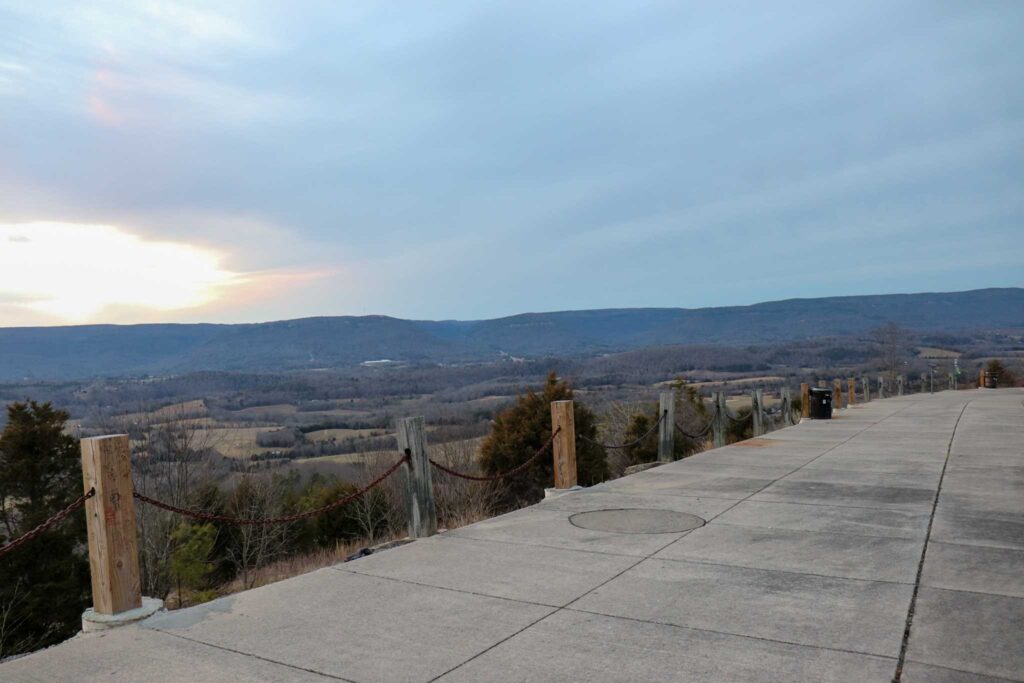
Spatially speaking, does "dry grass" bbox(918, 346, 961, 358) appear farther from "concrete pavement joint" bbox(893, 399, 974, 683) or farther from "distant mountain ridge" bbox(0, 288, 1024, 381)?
"concrete pavement joint" bbox(893, 399, 974, 683)

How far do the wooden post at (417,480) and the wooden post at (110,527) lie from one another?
2.75m

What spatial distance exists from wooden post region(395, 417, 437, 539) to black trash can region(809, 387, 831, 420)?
55.6 feet

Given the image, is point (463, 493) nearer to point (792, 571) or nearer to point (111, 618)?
point (792, 571)

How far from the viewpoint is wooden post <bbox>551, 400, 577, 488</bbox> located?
9.52 metres

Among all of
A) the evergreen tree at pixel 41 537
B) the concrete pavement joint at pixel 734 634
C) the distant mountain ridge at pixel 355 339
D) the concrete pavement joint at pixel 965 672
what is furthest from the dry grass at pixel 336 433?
the distant mountain ridge at pixel 355 339

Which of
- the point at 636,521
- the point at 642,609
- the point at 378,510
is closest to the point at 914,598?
the point at 642,609

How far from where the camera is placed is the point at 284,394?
10569 centimetres

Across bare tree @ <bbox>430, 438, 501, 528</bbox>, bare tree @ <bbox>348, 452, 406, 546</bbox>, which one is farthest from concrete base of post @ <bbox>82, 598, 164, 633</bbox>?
bare tree @ <bbox>348, 452, 406, 546</bbox>

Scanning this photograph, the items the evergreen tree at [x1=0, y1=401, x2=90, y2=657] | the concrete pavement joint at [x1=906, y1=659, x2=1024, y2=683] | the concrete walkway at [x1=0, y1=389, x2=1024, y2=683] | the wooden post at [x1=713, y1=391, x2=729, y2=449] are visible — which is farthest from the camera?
the evergreen tree at [x1=0, y1=401, x2=90, y2=657]

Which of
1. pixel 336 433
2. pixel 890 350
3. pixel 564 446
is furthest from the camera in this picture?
pixel 890 350

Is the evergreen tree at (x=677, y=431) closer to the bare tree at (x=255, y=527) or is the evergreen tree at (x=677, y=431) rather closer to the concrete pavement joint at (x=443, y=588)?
the bare tree at (x=255, y=527)

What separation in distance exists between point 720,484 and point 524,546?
4.07 metres

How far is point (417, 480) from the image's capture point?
7.35 meters

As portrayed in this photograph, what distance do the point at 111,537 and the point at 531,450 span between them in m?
25.0
